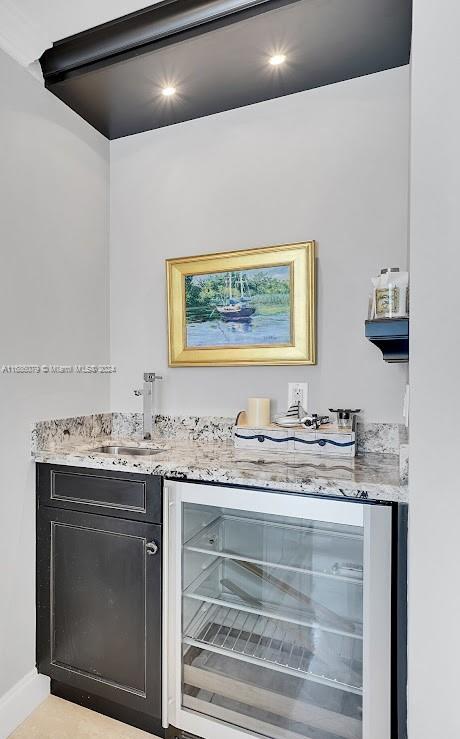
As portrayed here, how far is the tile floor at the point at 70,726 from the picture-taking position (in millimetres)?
1639

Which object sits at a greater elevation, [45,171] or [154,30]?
[154,30]

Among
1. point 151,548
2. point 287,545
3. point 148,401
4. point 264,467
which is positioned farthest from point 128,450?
point 287,545

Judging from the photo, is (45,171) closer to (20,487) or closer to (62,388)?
(62,388)

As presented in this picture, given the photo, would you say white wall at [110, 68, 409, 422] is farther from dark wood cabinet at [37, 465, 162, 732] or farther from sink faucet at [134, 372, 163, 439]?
dark wood cabinet at [37, 465, 162, 732]

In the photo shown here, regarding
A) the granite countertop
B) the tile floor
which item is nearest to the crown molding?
the granite countertop

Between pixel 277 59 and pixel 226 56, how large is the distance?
214mm

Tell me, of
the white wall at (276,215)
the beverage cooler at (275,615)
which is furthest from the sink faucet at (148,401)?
the beverage cooler at (275,615)

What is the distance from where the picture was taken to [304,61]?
5.90 ft

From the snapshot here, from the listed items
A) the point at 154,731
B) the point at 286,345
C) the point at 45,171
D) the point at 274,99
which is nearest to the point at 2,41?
the point at 45,171

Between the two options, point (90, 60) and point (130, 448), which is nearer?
point (90, 60)

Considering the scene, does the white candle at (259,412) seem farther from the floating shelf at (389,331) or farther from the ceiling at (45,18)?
the ceiling at (45,18)

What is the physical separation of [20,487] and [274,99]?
2117mm

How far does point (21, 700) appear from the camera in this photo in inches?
67.7

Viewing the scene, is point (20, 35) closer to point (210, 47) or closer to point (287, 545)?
point (210, 47)
